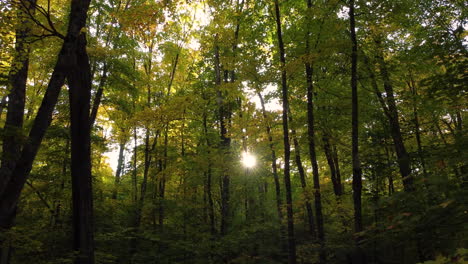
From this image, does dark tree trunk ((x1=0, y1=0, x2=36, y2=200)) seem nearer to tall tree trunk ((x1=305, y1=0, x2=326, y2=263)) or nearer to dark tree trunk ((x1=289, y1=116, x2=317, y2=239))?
tall tree trunk ((x1=305, y1=0, x2=326, y2=263))

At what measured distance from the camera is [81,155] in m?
5.41

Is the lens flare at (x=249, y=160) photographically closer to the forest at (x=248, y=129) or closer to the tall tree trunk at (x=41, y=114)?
the forest at (x=248, y=129)

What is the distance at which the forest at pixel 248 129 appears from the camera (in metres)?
5.43

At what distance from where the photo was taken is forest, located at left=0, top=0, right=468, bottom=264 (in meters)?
5.43

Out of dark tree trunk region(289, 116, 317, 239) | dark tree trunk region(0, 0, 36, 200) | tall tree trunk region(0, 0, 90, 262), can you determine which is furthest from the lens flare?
tall tree trunk region(0, 0, 90, 262)

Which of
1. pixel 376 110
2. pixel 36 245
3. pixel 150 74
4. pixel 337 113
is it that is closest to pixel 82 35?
pixel 36 245

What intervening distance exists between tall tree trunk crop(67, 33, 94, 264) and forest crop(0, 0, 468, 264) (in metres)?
0.02

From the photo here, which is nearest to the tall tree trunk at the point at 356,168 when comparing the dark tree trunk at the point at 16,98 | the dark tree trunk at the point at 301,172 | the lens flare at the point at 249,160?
the dark tree trunk at the point at 301,172

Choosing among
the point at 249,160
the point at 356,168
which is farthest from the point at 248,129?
the point at 356,168

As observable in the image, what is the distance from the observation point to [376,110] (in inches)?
483

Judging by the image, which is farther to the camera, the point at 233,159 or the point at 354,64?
the point at 233,159

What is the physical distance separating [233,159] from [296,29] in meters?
7.30

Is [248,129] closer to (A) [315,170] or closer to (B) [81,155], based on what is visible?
(A) [315,170]

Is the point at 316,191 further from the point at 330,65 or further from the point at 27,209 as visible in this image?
the point at 27,209
